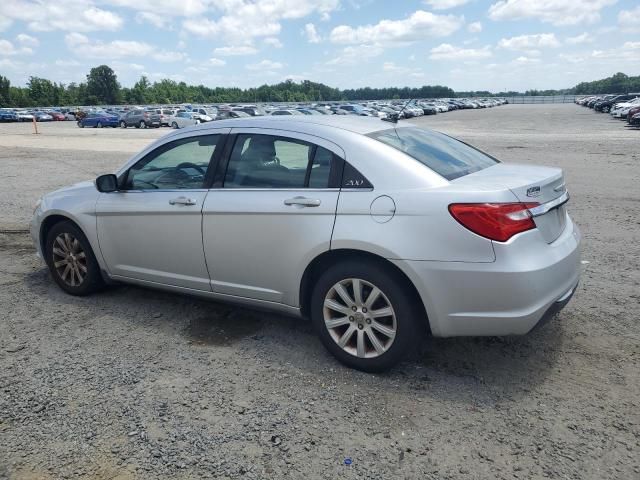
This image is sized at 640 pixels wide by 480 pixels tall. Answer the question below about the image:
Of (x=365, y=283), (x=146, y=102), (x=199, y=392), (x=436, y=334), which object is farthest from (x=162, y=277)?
(x=146, y=102)

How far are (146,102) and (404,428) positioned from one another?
133m

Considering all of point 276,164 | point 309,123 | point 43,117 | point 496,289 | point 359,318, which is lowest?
point 43,117

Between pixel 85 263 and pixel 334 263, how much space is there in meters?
2.69

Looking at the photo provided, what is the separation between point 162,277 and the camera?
14.5 ft

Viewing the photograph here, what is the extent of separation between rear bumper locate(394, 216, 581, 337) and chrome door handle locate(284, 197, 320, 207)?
2.31ft

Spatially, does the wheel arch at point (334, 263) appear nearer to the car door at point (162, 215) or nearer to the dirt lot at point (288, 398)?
the dirt lot at point (288, 398)

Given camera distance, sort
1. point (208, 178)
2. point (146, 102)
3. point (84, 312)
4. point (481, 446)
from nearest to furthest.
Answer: point (481, 446) < point (208, 178) < point (84, 312) < point (146, 102)

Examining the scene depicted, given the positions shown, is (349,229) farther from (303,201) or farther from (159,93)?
(159,93)

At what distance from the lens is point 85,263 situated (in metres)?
4.97

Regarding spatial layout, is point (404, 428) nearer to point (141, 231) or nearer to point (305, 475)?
point (305, 475)

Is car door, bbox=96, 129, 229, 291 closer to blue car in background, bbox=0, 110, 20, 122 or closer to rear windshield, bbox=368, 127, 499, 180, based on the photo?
rear windshield, bbox=368, 127, 499, 180

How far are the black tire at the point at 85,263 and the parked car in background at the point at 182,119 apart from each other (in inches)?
1557

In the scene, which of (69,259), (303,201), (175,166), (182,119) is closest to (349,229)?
(303,201)

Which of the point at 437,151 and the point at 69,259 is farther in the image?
the point at 69,259
